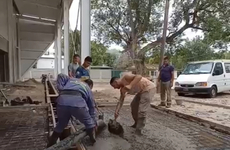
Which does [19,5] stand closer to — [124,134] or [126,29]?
[126,29]

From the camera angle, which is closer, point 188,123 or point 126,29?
point 188,123

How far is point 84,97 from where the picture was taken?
297 cm

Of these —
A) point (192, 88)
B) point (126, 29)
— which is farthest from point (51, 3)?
point (192, 88)

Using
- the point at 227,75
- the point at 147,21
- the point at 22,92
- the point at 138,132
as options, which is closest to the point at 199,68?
the point at 227,75

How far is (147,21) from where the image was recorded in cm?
1479

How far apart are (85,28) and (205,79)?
20.4ft

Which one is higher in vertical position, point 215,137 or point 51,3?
point 51,3

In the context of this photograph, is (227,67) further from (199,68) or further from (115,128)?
(115,128)

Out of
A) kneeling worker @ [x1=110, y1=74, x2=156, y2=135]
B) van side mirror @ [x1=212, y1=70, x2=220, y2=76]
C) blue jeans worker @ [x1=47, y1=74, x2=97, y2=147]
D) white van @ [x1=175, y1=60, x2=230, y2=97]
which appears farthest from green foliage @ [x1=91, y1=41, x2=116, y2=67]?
blue jeans worker @ [x1=47, y1=74, x2=97, y2=147]

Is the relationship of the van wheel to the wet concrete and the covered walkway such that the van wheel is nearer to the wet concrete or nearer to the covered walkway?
the wet concrete

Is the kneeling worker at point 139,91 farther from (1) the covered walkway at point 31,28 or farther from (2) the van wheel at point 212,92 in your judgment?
(2) the van wheel at point 212,92

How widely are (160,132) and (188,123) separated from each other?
43.9 inches

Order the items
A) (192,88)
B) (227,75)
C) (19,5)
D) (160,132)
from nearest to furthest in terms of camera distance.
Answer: (160,132)
(192,88)
(227,75)
(19,5)

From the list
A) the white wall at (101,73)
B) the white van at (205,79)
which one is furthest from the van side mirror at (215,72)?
the white wall at (101,73)
